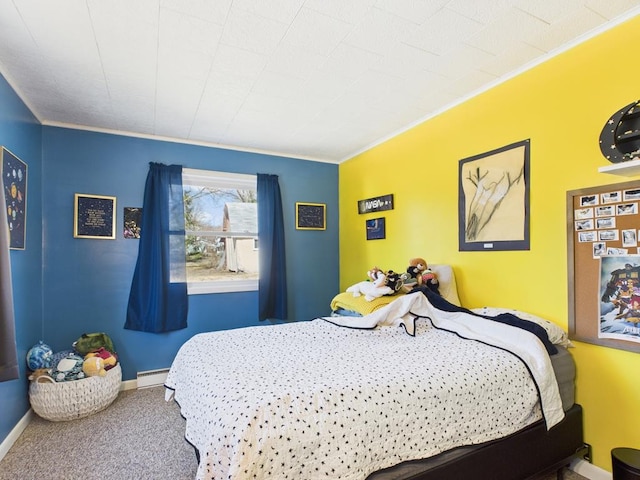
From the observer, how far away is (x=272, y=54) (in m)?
1.96

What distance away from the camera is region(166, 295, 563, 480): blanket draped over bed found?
1.13m

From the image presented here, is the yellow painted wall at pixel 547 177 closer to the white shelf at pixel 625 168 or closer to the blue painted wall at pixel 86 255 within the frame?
the white shelf at pixel 625 168

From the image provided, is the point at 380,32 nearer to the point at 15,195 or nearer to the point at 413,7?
the point at 413,7

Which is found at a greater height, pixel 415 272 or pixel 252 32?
pixel 252 32

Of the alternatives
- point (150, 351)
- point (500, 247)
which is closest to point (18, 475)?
point (150, 351)

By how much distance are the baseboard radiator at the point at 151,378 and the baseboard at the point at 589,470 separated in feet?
10.6

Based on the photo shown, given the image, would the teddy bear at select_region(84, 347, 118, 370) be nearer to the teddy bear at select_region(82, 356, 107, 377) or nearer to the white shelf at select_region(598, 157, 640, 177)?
the teddy bear at select_region(82, 356, 107, 377)

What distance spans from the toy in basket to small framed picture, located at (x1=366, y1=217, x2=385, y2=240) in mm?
2652

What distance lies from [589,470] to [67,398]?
11.1ft

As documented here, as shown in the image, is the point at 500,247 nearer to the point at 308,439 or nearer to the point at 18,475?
the point at 308,439

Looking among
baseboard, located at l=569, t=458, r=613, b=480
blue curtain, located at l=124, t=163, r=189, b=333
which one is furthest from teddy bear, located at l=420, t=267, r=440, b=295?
blue curtain, located at l=124, t=163, r=189, b=333

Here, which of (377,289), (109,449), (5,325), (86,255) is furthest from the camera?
(86,255)

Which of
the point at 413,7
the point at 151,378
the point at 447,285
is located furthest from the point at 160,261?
the point at 413,7

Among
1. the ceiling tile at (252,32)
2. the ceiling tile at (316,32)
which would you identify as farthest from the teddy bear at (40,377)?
the ceiling tile at (316,32)
